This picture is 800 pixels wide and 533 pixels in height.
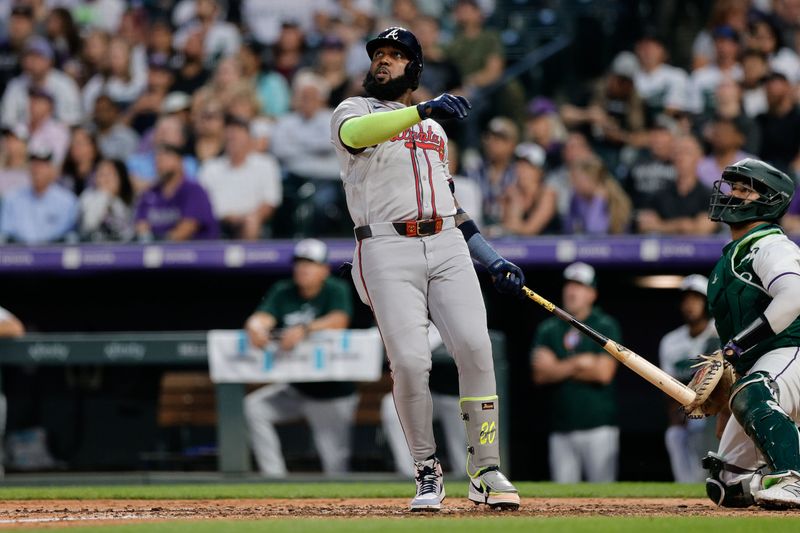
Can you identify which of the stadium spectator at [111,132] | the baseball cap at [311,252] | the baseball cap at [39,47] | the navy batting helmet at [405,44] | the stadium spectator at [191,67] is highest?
the baseball cap at [39,47]

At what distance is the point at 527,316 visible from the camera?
10391mm

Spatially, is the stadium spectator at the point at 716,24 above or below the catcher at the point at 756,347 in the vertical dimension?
above

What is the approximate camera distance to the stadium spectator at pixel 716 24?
Result: 11250 millimetres

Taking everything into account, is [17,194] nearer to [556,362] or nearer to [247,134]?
[247,134]

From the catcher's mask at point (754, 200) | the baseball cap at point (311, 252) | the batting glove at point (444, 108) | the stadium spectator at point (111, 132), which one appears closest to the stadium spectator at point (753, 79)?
the baseball cap at point (311, 252)

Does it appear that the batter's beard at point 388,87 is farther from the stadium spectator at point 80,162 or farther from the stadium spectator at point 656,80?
the stadium spectator at point 80,162

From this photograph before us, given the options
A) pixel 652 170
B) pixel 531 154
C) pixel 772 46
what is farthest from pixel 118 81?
pixel 772 46

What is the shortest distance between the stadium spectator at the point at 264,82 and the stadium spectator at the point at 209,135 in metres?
0.49

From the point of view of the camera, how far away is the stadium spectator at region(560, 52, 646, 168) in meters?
10.5

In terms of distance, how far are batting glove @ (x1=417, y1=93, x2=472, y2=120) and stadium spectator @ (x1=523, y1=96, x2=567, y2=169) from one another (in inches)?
217

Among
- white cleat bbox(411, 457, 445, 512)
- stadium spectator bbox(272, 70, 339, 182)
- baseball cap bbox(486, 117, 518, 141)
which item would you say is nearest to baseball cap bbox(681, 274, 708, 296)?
baseball cap bbox(486, 117, 518, 141)

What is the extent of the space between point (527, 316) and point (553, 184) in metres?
1.10

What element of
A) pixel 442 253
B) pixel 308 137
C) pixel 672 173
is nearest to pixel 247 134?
pixel 308 137

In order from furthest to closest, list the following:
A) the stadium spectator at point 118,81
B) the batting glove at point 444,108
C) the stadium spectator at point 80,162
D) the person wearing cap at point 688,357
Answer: the stadium spectator at point 118,81 < the stadium spectator at point 80,162 < the person wearing cap at point 688,357 < the batting glove at point 444,108
